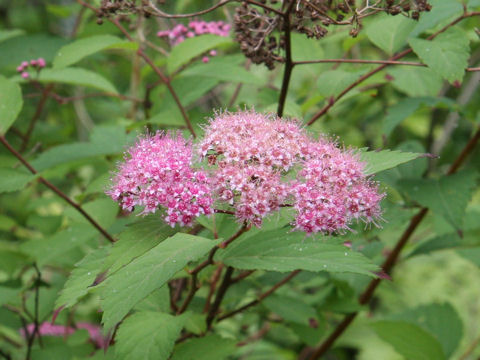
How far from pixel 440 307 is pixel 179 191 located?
4.65 feet

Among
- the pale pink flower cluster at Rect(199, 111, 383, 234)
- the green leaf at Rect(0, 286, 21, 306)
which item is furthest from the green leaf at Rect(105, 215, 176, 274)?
the green leaf at Rect(0, 286, 21, 306)

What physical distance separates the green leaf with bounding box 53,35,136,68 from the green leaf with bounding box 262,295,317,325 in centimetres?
87

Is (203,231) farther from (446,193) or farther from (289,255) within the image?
(446,193)

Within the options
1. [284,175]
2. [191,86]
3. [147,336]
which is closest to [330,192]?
[284,175]

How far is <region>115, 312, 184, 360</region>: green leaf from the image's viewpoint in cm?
105

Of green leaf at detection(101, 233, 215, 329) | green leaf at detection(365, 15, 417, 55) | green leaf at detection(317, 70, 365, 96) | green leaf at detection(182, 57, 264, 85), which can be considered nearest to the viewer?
green leaf at detection(101, 233, 215, 329)

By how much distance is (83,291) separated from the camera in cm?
93

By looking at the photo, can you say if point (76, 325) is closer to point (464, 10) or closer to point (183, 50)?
point (183, 50)

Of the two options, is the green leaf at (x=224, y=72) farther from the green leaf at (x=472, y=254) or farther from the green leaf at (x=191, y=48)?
the green leaf at (x=472, y=254)

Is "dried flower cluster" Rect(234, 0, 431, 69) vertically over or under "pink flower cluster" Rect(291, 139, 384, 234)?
over

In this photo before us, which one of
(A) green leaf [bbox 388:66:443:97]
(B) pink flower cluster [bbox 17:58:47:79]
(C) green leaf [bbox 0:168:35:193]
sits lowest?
(C) green leaf [bbox 0:168:35:193]

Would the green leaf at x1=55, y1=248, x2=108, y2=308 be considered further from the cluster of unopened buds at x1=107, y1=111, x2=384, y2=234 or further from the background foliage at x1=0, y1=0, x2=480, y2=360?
the cluster of unopened buds at x1=107, y1=111, x2=384, y2=234

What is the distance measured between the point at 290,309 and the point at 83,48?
97cm

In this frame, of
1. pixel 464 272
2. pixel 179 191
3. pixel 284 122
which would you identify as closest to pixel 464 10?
pixel 284 122
